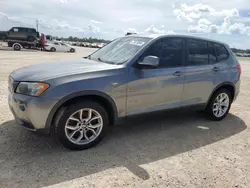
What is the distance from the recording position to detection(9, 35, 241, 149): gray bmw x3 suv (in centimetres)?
309

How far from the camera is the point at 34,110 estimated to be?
2998 millimetres

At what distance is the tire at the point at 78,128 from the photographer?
3176 millimetres

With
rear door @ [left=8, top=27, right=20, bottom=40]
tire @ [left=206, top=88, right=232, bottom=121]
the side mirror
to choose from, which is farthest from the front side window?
rear door @ [left=8, top=27, right=20, bottom=40]

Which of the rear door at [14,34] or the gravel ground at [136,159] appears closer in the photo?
the gravel ground at [136,159]

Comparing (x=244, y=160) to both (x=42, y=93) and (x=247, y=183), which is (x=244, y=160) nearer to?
(x=247, y=183)

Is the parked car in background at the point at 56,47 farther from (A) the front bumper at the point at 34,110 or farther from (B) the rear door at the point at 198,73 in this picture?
(A) the front bumper at the point at 34,110

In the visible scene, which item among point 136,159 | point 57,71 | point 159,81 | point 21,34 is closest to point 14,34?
point 21,34

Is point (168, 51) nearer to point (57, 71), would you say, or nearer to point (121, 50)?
point (121, 50)

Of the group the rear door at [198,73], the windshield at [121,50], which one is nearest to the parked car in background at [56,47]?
the windshield at [121,50]

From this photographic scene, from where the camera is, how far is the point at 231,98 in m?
5.15

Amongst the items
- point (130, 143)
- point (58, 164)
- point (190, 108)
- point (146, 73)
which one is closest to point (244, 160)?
point (190, 108)

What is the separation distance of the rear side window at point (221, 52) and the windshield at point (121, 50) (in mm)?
1745

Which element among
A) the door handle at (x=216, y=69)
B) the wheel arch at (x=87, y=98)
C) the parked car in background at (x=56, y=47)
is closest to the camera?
the wheel arch at (x=87, y=98)

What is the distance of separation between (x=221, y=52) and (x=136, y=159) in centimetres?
307
